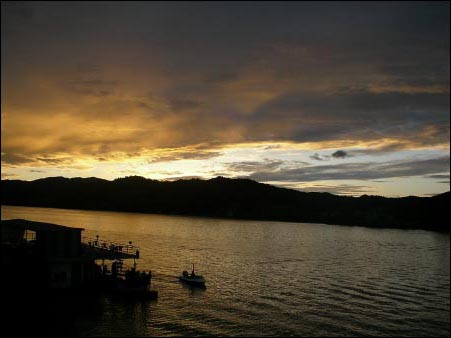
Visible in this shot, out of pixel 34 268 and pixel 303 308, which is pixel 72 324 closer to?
pixel 34 268

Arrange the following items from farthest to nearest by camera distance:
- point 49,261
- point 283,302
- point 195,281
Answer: point 195,281, point 283,302, point 49,261

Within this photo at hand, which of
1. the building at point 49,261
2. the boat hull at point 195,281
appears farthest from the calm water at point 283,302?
the building at point 49,261

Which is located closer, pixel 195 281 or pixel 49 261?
pixel 49 261

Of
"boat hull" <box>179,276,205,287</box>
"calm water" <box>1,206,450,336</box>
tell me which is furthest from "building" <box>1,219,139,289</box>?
"boat hull" <box>179,276,205,287</box>

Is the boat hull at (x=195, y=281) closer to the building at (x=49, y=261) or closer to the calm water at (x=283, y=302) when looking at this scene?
the calm water at (x=283, y=302)

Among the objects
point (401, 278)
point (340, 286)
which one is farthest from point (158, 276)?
point (401, 278)

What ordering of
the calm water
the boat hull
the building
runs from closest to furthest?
the calm water < the building < the boat hull

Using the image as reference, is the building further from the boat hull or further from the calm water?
the boat hull

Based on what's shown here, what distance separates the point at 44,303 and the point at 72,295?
4816 millimetres

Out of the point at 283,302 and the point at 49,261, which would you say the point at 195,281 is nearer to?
the point at 283,302

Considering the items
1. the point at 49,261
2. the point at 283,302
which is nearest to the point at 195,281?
the point at 283,302

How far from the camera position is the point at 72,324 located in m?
43.0

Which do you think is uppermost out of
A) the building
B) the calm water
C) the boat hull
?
the building

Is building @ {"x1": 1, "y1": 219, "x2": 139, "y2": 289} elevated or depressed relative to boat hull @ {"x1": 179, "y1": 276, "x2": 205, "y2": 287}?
elevated
